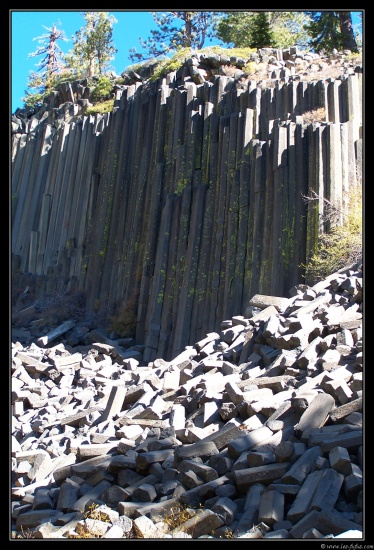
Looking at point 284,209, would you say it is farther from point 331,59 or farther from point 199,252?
point 331,59

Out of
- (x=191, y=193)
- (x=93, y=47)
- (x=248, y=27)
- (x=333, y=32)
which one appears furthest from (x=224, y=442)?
(x=93, y=47)

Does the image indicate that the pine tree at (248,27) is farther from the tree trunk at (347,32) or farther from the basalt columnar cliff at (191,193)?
the basalt columnar cliff at (191,193)

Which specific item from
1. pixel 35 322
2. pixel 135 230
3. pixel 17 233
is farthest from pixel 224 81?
pixel 17 233

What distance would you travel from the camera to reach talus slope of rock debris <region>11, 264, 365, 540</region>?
444cm

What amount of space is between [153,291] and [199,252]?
4.95ft

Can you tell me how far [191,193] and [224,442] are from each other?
888cm

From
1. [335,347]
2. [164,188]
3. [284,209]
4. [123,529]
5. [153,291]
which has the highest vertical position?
[164,188]

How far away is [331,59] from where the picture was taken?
57.5 ft

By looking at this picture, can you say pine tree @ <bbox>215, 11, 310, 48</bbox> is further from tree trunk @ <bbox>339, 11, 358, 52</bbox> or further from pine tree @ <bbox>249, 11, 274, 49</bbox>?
pine tree @ <bbox>249, 11, 274, 49</bbox>

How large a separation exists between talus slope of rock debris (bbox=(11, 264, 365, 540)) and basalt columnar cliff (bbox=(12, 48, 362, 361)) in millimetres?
2170

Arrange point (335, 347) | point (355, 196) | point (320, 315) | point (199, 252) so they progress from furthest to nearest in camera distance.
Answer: point (199, 252), point (355, 196), point (320, 315), point (335, 347)

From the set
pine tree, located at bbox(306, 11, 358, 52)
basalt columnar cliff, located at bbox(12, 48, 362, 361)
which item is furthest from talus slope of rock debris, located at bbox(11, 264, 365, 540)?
pine tree, located at bbox(306, 11, 358, 52)

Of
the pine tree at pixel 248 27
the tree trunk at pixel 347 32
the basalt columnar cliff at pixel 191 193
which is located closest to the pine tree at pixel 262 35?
the tree trunk at pixel 347 32

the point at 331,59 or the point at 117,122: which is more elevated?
the point at 331,59
